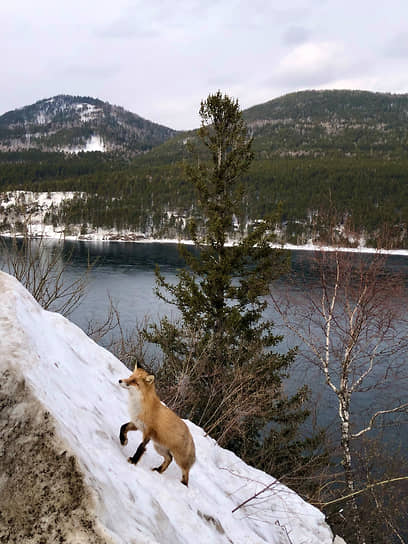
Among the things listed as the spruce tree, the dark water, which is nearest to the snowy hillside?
the dark water

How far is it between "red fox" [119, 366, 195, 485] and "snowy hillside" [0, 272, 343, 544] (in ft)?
0.54

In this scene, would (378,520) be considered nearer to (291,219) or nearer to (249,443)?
(249,443)

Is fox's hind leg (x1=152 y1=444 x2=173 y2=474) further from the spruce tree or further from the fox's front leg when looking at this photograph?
the spruce tree

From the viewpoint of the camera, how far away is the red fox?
277 centimetres

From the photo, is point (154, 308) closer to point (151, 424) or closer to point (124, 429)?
point (124, 429)

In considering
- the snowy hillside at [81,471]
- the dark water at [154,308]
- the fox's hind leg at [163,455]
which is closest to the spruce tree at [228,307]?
the dark water at [154,308]

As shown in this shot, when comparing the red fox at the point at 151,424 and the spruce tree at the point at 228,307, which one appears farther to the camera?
the spruce tree at the point at 228,307

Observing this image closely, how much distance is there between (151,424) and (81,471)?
0.79 m

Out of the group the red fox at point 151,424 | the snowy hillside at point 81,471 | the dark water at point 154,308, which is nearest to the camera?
the snowy hillside at point 81,471

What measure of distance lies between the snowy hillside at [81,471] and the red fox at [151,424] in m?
0.16

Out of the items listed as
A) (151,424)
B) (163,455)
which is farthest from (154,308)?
(151,424)

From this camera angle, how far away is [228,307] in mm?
14742

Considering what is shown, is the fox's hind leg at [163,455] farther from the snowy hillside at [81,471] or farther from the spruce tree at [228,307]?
the spruce tree at [228,307]

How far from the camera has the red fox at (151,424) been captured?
277 cm
